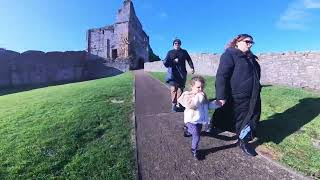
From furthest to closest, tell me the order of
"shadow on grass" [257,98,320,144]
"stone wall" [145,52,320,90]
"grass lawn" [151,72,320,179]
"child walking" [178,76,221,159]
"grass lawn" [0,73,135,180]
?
"stone wall" [145,52,320,90]
"shadow on grass" [257,98,320,144]
"child walking" [178,76,221,159]
"grass lawn" [151,72,320,179]
"grass lawn" [0,73,135,180]

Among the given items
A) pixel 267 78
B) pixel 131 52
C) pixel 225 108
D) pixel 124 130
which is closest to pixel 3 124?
pixel 124 130

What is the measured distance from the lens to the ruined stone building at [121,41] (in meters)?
40.1

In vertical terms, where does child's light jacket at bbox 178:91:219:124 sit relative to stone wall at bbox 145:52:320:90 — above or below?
below

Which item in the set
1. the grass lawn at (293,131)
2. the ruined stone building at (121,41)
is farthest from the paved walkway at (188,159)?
the ruined stone building at (121,41)

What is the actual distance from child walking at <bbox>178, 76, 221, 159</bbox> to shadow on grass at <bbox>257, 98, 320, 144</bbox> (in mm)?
1388

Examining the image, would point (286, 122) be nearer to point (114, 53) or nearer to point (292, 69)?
point (292, 69)

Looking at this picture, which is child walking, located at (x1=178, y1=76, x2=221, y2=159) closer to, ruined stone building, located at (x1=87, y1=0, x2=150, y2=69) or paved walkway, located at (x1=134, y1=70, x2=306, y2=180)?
paved walkway, located at (x1=134, y1=70, x2=306, y2=180)

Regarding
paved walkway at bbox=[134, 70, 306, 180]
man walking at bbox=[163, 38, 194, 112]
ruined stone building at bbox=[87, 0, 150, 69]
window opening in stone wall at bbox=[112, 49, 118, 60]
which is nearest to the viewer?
paved walkway at bbox=[134, 70, 306, 180]

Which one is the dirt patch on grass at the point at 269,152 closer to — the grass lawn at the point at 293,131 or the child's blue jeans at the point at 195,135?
the grass lawn at the point at 293,131

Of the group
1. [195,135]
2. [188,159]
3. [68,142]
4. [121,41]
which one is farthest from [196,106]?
[121,41]

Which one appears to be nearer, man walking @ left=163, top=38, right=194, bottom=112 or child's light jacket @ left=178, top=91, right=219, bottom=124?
child's light jacket @ left=178, top=91, right=219, bottom=124

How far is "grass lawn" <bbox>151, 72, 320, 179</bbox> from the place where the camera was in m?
6.28

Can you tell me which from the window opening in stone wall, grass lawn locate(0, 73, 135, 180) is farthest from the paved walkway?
the window opening in stone wall

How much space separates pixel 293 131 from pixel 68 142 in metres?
4.59
